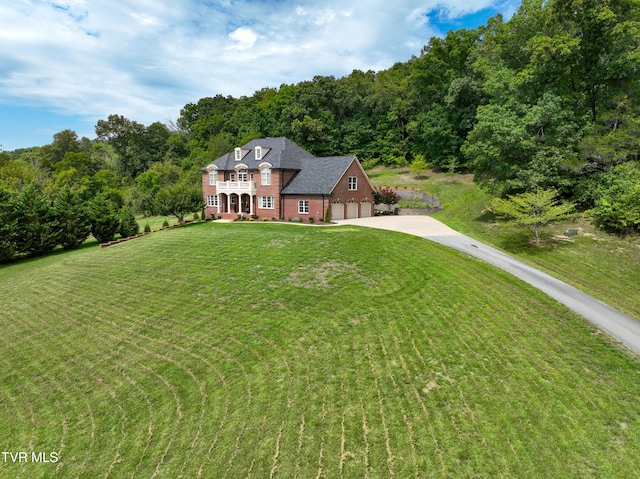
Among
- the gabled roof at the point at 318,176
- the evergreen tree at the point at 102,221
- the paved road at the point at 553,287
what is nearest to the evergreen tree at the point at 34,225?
the evergreen tree at the point at 102,221

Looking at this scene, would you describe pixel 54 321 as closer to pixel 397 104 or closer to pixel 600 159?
pixel 600 159

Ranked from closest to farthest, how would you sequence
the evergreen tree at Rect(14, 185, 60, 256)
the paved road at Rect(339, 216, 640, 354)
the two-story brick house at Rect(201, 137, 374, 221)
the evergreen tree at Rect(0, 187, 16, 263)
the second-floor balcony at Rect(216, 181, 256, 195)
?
the paved road at Rect(339, 216, 640, 354), the evergreen tree at Rect(0, 187, 16, 263), the evergreen tree at Rect(14, 185, 60, 256), the two-story brick house at Rect(201, 137, 374, 221), the second-floor balcony at Rect(216, 181, 256, 195)

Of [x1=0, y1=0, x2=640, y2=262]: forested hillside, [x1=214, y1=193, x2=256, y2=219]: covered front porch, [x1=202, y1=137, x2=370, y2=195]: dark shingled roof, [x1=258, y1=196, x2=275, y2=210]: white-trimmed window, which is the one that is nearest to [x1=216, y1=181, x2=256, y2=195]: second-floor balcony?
[x1=214, y1=193, x2=256, y2=219]: covered front porch

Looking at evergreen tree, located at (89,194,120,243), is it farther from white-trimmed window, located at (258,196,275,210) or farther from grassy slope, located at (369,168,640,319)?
grassy slope, located at (369,168,640,319)

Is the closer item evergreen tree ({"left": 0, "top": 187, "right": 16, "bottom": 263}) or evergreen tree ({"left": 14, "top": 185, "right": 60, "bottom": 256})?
evergreen tree ({"left": 0, "top": 187, "right": 16, "bottom": 263})

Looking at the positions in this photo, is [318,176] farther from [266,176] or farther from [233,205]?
[233,205]

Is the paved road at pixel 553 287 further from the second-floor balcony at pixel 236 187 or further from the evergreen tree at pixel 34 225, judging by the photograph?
the evergreen tree at pixel 34 225

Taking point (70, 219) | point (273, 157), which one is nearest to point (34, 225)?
point (70, 219)

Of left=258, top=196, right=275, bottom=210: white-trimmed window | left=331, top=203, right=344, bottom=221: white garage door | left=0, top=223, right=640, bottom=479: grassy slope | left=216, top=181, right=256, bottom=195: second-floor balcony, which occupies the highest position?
left=216, top=181, right=256, bottom=195: second-floor balcony
